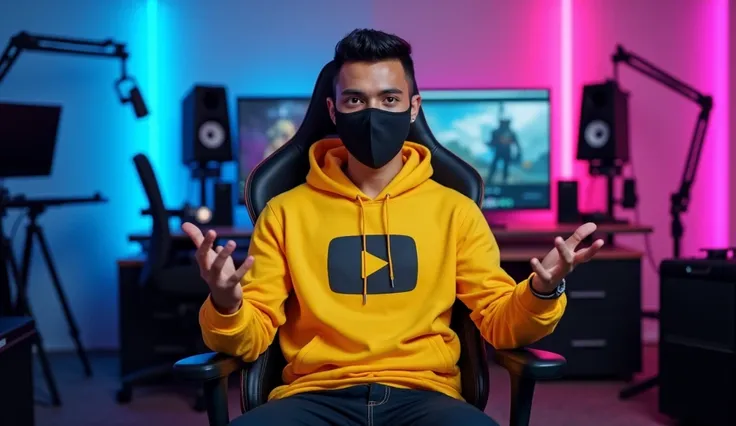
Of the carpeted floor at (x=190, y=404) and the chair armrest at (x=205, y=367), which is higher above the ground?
the chair armrest at (x=205, y=367)

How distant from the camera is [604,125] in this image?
315cm

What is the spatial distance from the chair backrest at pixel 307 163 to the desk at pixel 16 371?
0.93 metres

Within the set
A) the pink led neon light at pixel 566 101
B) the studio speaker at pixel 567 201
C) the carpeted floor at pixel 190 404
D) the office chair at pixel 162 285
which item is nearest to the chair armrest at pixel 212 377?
the carpeted floor at pixel 190 404

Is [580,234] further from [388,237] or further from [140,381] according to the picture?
[140,381]

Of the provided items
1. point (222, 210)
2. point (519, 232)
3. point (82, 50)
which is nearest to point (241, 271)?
point (519, 232)

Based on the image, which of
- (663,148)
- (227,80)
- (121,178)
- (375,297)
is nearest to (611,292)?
(663,148)

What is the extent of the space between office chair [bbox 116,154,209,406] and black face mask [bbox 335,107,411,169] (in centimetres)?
134

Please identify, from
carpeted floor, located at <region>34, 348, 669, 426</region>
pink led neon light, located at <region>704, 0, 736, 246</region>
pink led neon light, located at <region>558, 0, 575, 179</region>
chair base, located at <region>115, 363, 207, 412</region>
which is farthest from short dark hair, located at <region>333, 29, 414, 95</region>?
pink led neon light, located at <region>704, 0, 736, 246</region>

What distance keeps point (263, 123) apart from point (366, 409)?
2095 millimetres

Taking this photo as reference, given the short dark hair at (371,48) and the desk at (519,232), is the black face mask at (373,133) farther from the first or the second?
the desk at (519,232)

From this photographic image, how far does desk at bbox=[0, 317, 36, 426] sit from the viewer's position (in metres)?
2.01

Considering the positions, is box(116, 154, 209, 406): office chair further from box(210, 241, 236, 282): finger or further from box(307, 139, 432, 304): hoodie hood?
box(210, 241, 236, 282): finger

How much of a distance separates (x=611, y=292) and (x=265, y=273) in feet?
6.17

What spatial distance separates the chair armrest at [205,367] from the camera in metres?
1.21
